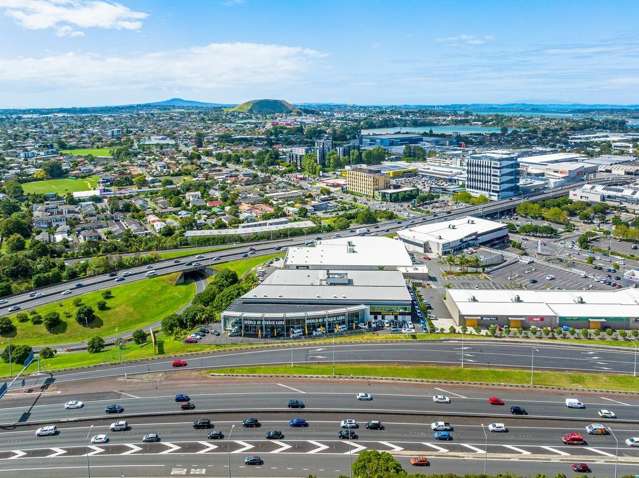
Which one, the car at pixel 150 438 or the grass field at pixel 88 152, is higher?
the grass field at pixel 88 152

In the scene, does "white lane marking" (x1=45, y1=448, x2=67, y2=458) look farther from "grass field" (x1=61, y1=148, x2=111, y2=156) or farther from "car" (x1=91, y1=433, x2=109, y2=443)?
"grass field" (x1=61, y1=148, x2=111, y2=156)

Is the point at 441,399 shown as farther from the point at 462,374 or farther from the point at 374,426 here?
the point at 374,426

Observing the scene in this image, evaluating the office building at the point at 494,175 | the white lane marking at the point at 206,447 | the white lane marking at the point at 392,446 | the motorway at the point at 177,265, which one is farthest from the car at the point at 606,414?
the office building at the point at 494,175

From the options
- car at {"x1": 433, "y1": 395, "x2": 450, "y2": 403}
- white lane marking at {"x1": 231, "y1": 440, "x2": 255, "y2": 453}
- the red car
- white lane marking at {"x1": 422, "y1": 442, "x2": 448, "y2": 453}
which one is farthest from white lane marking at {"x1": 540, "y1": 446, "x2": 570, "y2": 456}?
white lane marking at {"x1": 231, "y1": 440, "x2": 255, "y2": 453}

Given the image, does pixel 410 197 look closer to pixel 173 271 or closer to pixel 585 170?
pixel 585 170

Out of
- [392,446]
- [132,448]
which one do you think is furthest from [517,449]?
[132,448]

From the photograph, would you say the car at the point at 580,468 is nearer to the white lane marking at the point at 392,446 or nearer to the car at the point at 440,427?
the car at the point at 440,427

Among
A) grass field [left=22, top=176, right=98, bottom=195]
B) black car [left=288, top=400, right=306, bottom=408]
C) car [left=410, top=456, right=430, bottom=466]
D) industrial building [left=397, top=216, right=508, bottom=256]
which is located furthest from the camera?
grass field [left=22, top=176, right=98, bottom=195]
